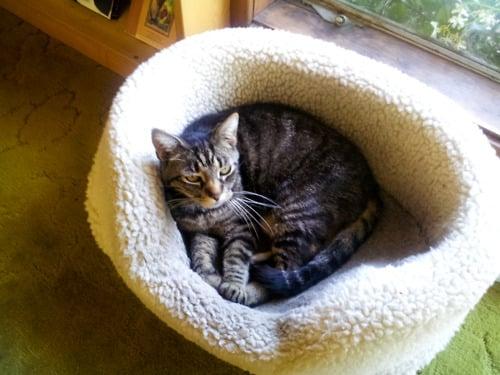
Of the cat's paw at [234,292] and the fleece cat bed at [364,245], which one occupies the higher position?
the fleece cat bed at [364,245]

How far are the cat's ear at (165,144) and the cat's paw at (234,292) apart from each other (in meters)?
0.31

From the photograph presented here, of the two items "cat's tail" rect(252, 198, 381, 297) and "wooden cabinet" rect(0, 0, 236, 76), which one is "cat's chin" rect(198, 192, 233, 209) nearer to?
"cat's tail" rect(252, 198, 381, 297)

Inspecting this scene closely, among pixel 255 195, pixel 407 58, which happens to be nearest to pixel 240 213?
pixel 255 195

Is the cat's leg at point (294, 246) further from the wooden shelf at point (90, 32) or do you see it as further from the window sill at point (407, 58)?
the wooden shelf at point (90, 32)

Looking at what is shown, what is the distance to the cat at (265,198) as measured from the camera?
1148 mm

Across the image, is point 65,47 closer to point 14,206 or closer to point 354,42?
point 14,206

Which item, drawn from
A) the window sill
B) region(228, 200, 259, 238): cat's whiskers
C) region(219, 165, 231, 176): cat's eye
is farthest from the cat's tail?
the window sill

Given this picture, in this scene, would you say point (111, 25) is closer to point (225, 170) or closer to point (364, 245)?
point (225, 170)

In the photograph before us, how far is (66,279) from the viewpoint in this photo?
1367 mm

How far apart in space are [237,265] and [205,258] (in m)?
0.08

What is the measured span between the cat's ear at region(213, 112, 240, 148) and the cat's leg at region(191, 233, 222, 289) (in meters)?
0.23

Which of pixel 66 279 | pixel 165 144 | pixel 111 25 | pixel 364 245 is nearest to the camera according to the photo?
pixel 165 144

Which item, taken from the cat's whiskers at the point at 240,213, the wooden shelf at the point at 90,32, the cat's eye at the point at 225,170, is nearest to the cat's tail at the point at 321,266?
the cat's whiskers at the point at 240,213

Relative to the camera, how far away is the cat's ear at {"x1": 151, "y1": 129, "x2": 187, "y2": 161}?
1.10 m
